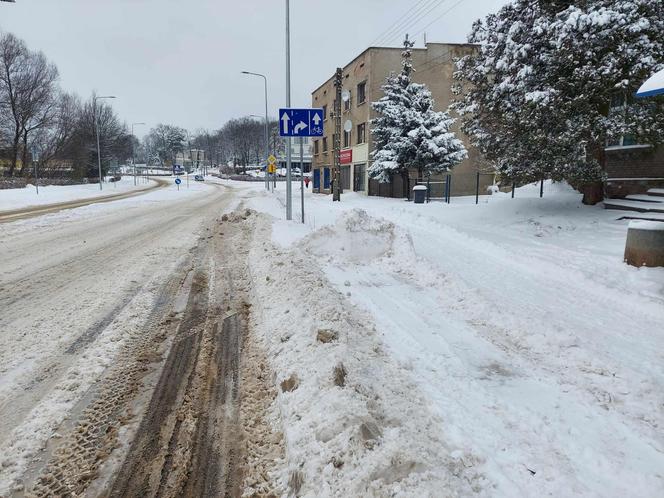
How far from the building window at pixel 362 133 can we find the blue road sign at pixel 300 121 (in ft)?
73.8

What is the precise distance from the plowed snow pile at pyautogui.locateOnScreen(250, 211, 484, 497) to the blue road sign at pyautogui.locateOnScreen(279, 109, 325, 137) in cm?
769

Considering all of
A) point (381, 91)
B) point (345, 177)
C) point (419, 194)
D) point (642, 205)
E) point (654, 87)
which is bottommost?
point (642, 205)

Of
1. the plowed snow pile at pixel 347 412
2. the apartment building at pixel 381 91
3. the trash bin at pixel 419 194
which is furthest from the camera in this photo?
the apartment building at pixel 381 91

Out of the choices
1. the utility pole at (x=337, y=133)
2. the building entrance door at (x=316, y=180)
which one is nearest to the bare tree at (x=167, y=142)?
the building entrance door at (x=316, y=180)

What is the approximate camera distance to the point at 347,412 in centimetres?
310

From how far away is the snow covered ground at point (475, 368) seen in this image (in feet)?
8.75

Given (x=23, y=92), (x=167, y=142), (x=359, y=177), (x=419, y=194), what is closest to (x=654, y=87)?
(x=419, y=194)

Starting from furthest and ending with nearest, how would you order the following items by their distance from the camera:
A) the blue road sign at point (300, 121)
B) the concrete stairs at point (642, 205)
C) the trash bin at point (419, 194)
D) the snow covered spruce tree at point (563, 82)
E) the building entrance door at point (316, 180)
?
the building entrance door at point (316, 180), the trash bin at point (419, 194), the blue road sign at point (300, 121), the concrete stairs at point (642, 205), the snow covered spruce tree at point (563, 82)

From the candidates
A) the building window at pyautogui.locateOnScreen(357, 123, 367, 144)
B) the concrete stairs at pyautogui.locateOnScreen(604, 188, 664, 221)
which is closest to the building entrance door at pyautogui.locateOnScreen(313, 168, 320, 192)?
the building window at pyautogui.locateOnScreen(357, 123, 367, 144)

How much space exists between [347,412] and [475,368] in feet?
5.21

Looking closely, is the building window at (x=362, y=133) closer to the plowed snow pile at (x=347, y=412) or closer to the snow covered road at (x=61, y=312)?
the snow covered road at (x=61, y=312)

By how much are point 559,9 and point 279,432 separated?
1353cm

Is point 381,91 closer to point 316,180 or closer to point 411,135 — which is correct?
point 411,135

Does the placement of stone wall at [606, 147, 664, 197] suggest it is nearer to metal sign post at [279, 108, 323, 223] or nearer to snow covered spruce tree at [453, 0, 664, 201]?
snow covered spruce tree at [453, 0, 664, 201]
